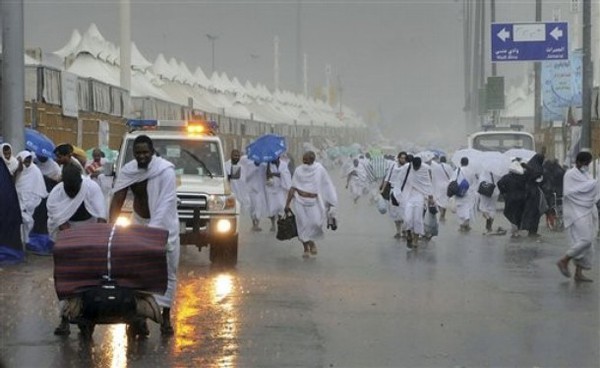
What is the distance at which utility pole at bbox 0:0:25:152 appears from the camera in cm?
1513

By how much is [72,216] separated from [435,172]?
1192 centimetres

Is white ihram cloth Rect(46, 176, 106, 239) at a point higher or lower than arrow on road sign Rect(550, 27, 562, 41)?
lower

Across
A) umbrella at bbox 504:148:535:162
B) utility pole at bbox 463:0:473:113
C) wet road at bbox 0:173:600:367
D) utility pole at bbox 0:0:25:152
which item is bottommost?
wet road at bbox 0:173:600:367

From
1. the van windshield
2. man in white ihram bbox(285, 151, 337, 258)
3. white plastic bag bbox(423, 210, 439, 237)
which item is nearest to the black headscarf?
the van windshield

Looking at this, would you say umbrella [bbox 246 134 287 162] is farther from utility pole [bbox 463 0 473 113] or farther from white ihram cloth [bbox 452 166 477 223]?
utility pole [bbox 463 0 473 113]

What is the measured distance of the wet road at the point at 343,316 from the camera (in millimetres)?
7938

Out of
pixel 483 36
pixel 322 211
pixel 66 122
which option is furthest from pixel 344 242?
pixel 483 36

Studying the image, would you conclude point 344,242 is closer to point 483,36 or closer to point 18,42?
point 18,42

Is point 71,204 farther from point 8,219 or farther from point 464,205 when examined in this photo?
point 464,205

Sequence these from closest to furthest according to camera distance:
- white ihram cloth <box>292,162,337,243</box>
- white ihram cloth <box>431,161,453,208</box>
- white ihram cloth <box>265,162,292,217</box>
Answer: white ihram cloth <box>292,162,337,243</box> < white ihram cloth <box>265,162,292,217</box> < white ihram cloth <box>431,161,453,208</box>

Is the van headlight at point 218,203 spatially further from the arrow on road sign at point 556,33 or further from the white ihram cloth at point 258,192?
the arrow on road sign at point 556,33

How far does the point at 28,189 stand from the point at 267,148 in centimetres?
705

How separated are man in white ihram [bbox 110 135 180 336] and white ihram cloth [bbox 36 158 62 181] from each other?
21.2 feet

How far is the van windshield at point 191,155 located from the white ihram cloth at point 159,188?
5.44 m
